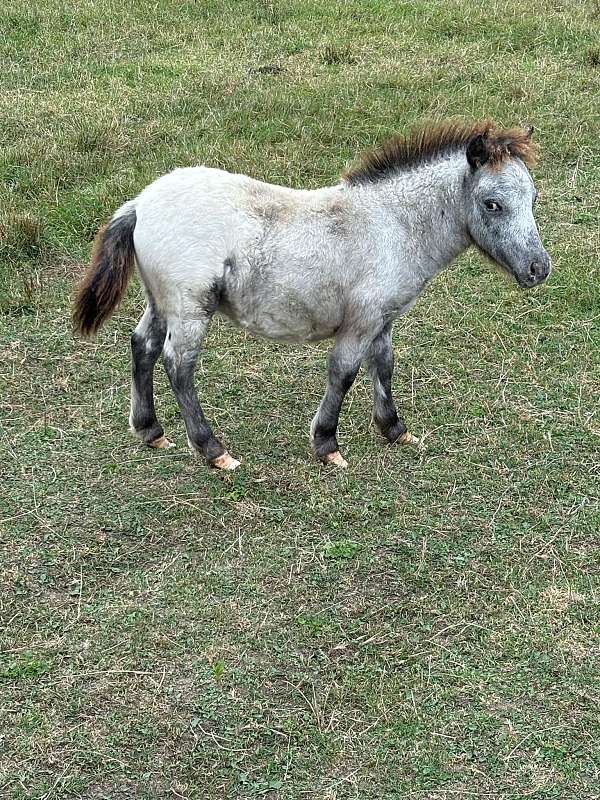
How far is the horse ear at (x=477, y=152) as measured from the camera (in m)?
5.17

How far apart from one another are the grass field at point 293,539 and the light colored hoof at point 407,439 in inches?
3.8

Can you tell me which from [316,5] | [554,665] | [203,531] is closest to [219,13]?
[316,5]

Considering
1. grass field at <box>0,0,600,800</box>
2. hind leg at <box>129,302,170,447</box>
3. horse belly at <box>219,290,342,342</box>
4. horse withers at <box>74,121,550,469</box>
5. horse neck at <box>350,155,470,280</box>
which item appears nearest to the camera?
grass field at <box>0,0,600,800</box>

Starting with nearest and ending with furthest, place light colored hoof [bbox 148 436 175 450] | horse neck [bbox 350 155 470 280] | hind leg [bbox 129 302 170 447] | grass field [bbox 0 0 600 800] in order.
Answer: grass field [bbox 0 0 600 800] < horse neck [bbox 350 155 470 280] < hind leg [bbox 129 302 170 447] < light colored hoof [bbox 148 436 175 450]

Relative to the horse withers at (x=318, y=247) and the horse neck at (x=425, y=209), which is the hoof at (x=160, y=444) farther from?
the horse neck at (x=425, y=209)

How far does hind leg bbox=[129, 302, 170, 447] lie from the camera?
5586mm

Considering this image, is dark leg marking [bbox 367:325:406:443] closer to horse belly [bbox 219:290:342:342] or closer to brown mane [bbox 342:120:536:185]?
horse belly [bbox 219:290:342:342]

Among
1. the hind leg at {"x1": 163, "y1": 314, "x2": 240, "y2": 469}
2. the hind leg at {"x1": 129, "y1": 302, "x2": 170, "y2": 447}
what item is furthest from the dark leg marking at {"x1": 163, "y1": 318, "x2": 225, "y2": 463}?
the hind leg at {"x1": 129, "y1": 302, "x2": 170, "y2": 447}

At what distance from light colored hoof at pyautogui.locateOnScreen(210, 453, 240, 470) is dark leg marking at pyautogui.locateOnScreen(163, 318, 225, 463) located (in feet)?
0.06

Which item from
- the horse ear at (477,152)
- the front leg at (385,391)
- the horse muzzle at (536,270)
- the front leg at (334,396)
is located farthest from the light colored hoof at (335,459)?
the horse ear at (477,152)

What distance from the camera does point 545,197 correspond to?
28.0ft

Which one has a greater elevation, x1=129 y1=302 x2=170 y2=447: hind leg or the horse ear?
the horse ear

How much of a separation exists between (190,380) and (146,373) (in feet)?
1.23

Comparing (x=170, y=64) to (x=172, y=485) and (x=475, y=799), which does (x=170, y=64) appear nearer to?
(x=172, y=485)
